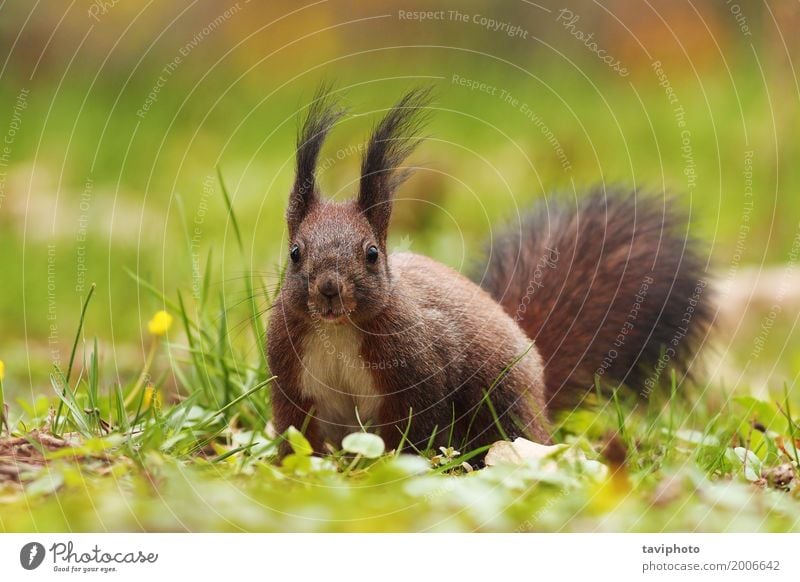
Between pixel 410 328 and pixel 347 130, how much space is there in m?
3.38

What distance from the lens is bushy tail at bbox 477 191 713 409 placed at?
3.76m

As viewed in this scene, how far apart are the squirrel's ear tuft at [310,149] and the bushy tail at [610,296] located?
97cm

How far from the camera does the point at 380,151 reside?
3.03 m

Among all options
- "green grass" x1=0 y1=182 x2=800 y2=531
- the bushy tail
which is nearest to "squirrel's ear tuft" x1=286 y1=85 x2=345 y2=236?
"green grass" x1=0 y1=182 x2=800 y2=531

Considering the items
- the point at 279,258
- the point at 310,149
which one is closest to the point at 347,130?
the point at 279,258

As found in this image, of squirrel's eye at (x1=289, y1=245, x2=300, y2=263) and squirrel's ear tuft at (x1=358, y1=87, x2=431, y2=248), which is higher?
squirrel's ear tuft at (x1=358, y1=87, x2=431, y2=248)

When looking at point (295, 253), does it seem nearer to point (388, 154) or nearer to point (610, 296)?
point (388, 154)

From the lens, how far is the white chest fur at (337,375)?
3119 mm

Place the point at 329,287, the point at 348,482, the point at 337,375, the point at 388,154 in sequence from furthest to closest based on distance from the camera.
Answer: the point at 337,375 < the point at 388,154 < the point at 329,287 < the point at 348,482

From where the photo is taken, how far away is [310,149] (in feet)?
9.99

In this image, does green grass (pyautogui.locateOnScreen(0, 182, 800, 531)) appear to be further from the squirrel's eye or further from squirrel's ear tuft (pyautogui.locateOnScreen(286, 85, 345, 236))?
squirrel's ear tuft (pyautogui.locateOnScreen(286, 85, 345, 236))

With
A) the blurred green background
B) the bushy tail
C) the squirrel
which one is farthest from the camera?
the blurred green background
